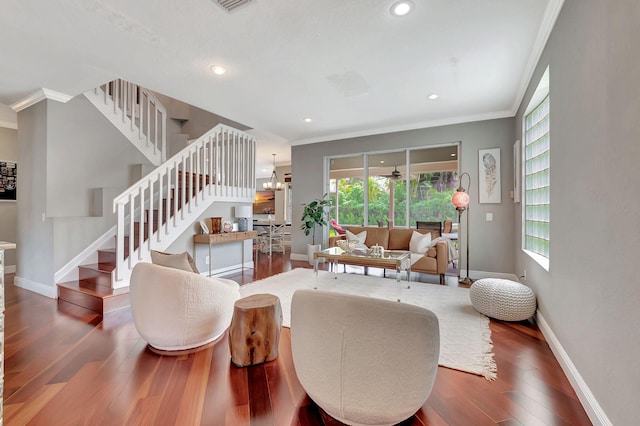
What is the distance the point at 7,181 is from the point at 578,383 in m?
8.18

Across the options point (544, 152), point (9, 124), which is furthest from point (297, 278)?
point (9, 124)

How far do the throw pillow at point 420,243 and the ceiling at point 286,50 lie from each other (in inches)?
83.0

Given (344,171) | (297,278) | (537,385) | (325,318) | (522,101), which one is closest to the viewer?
(325,318)

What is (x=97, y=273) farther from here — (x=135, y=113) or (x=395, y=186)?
(x=395, y=186)

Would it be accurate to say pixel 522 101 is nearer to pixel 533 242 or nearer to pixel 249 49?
pixel 533 242

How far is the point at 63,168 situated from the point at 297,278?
3729 millimetres

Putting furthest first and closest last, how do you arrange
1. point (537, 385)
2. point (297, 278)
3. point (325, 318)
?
point (297, 278)
point (537, 385)
point (325, 318)

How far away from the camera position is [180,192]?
5086mm

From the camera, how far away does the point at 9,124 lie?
5137 mm

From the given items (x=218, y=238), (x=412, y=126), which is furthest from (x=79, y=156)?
(x=412, y=126)

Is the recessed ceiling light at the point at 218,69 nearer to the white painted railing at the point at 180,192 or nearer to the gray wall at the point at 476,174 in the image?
the white painted railing at the point at 180,192

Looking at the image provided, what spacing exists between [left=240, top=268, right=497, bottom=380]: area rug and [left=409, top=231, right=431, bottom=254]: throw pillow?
640 millimetres

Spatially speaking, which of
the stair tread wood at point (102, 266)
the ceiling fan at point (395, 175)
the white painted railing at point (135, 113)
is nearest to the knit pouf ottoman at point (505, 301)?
the ceiling fan at point (395, 175)

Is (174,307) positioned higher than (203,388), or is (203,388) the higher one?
(174,307)
